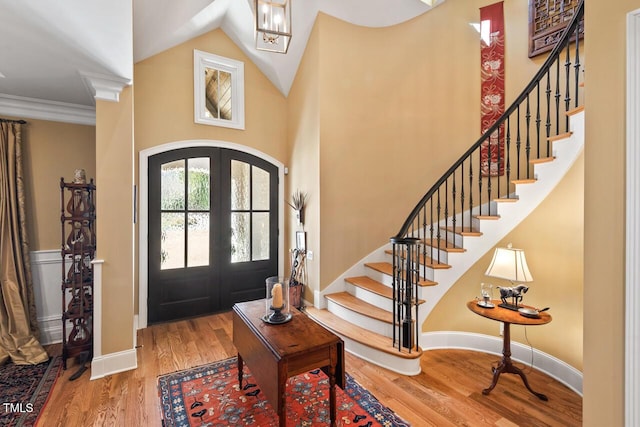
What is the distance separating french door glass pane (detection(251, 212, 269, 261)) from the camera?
171 inches

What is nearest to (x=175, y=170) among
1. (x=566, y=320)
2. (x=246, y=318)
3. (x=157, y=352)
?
(x=157, y=352)

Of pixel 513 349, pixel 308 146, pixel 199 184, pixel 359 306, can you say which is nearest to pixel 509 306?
pixel 513 349

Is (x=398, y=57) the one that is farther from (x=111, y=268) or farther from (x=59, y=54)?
(x=111, y=268)

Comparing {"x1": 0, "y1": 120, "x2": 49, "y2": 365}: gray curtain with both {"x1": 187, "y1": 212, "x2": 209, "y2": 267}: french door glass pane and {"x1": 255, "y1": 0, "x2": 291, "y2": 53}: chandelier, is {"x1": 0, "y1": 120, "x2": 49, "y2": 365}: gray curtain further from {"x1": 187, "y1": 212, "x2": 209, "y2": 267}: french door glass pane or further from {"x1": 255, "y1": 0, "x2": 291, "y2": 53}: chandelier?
{"x1": 255, "y1": 0, "x2": 291, "y2": 53}: chandelier

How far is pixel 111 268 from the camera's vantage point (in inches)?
103

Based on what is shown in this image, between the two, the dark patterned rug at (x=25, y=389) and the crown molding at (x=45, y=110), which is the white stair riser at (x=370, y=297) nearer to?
the dark patterned rug at (x=25, y=389)

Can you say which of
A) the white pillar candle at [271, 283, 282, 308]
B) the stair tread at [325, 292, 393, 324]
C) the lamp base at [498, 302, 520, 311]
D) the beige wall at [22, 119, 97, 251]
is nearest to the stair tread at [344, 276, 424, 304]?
the stair tread at [325, 292, 393, 324]

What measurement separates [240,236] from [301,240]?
92cm

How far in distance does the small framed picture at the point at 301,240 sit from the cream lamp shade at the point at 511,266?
228cm

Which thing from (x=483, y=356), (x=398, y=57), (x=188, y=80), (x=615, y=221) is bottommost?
(x=483, y=356)

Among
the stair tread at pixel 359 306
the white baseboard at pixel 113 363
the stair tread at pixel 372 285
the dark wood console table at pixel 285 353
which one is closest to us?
the dark wood console table at pixel 285 353

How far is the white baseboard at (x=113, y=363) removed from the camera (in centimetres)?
254

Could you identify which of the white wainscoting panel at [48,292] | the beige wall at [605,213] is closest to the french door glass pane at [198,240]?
the white wainscoting panel at [48,292]

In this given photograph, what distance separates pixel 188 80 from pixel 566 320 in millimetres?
5016
